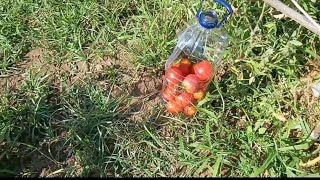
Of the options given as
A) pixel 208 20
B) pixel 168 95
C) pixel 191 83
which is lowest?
pixel 168 95

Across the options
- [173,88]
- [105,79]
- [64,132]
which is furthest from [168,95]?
[64,132]

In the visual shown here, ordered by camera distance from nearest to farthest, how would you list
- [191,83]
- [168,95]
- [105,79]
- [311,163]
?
[311,163] → [191,83] → [168,95] → [105,79]

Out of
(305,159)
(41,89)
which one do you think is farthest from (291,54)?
(41,89)

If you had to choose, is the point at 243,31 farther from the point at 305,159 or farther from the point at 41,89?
the point at 41,89

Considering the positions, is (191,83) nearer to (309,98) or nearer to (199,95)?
(199,95)

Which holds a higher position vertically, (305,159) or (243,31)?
(243,31)

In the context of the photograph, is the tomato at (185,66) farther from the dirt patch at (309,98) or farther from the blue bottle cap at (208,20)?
the dirt patch at (309,98)
